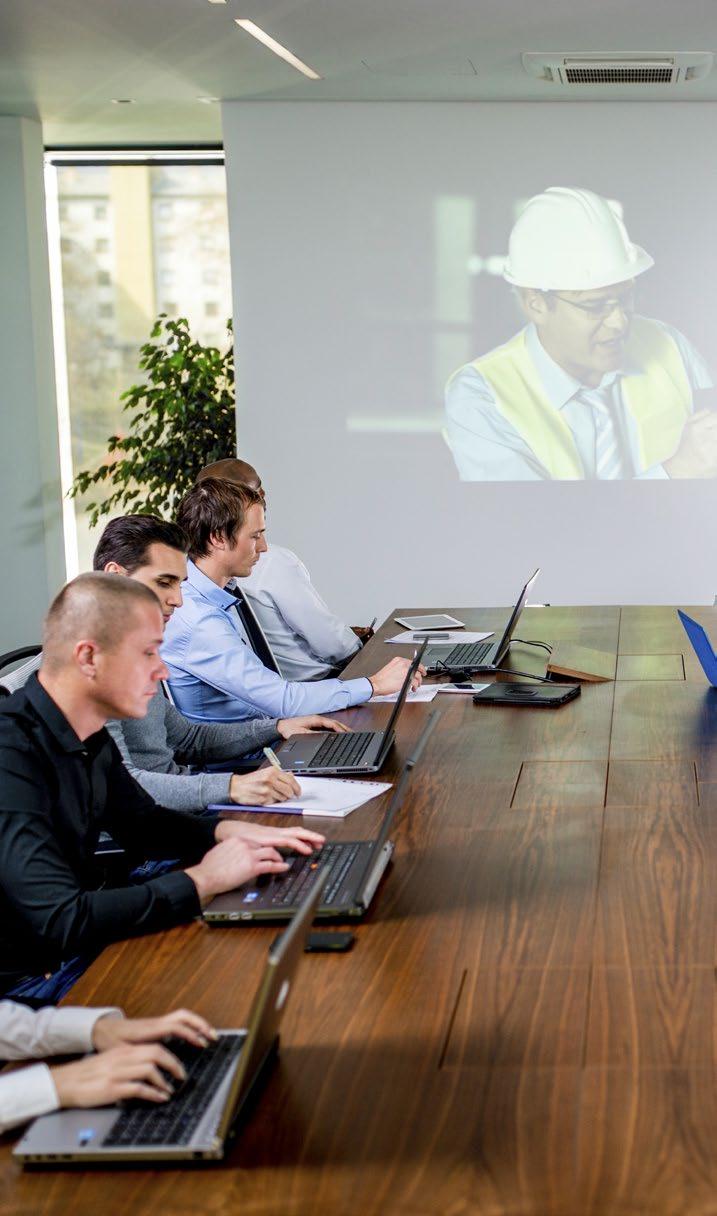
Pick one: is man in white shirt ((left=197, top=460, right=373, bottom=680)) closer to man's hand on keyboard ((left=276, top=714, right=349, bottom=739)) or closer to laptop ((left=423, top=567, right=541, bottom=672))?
laptop ((left=423, top=567, right=541, bottom=672))

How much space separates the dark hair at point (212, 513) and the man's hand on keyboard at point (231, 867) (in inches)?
63.0

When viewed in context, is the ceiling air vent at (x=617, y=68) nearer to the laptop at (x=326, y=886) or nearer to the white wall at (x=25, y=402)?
the white wall at (x=25, y=402)

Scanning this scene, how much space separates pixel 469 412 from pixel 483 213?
102 cm

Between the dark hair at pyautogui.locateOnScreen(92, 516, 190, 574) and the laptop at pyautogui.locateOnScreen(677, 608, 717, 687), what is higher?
the dark hair at pyautogui.locateOnScreen(92, 516, 190, 574)

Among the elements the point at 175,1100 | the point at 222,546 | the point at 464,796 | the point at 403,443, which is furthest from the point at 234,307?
the point at 175,1100

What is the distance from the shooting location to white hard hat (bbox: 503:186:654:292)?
667 cm

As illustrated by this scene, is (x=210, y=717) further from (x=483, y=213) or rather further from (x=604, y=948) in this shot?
(x=483, y=213)

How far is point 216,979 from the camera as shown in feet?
5.51

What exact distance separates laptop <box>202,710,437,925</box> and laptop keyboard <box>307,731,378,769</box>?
57cm

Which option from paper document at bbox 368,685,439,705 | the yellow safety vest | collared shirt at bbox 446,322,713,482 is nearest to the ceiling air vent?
the yellow safety vest

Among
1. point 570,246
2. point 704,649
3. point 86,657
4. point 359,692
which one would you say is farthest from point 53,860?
point 570,246

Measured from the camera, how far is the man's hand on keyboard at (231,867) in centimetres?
191

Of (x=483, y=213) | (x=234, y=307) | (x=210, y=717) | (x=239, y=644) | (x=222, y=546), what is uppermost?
(x=483, y=213)

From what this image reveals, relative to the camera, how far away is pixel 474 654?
3.85m
